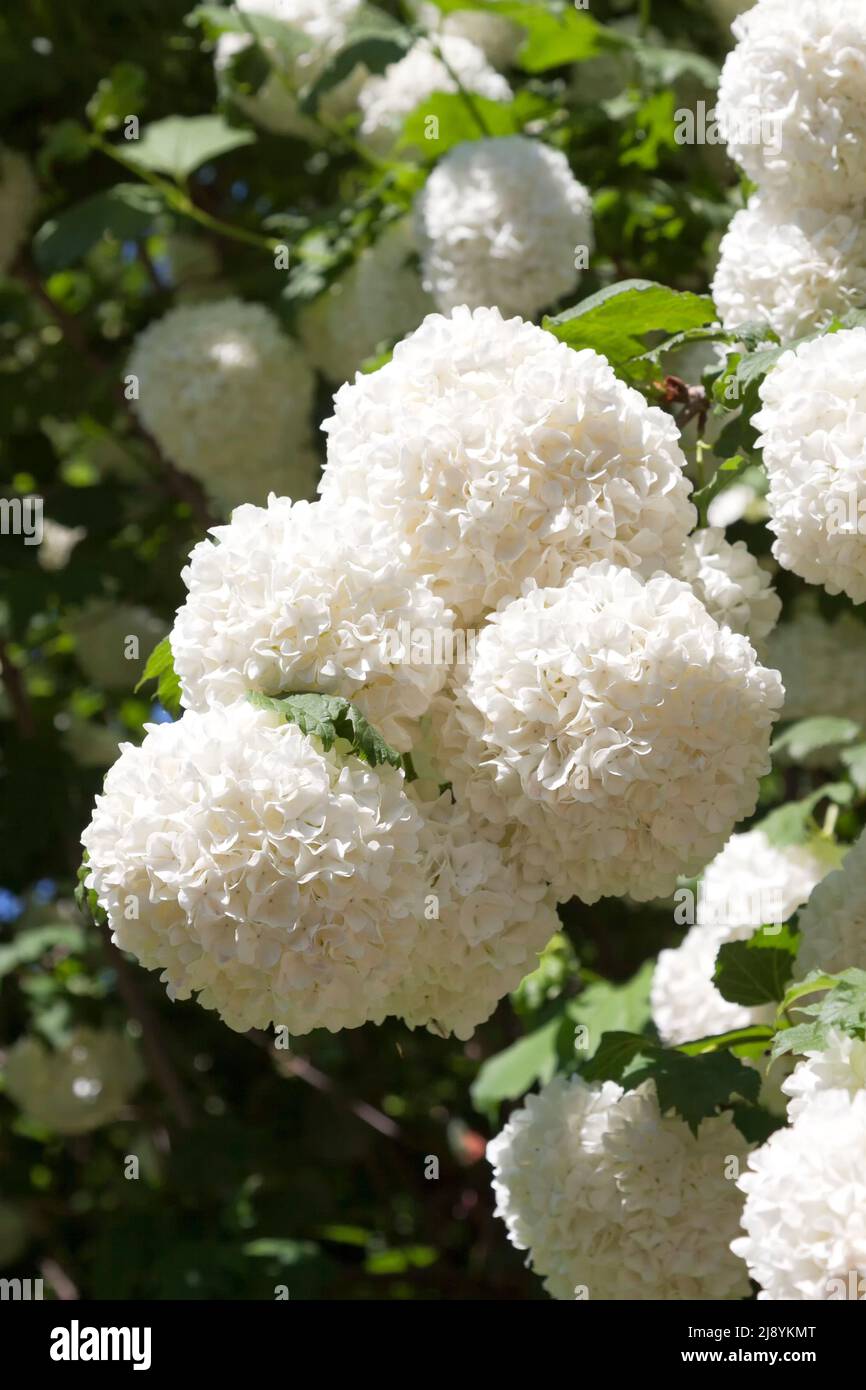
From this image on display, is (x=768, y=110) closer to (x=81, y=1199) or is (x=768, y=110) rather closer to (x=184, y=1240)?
(x=184, y=1240)

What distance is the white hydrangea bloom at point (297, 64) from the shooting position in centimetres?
387

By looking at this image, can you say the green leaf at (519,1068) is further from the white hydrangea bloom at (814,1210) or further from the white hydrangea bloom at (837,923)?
the white hydrangea bloom at (814,1210)

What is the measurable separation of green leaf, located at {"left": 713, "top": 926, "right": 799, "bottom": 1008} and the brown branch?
7.88ft

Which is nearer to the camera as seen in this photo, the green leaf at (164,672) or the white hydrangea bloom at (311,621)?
the white hydrangea bloom at (311,621)

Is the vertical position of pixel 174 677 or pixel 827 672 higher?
pixel 174 677

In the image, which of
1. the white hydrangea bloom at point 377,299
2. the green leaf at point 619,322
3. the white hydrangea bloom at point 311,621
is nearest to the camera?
the white hydrangea bloom at point 311,621

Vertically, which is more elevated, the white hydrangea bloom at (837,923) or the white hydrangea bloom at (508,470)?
the white hydrangea bloom at (508,470)

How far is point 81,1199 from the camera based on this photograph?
541cm

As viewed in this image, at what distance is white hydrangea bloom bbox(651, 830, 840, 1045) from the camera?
9.78 ft

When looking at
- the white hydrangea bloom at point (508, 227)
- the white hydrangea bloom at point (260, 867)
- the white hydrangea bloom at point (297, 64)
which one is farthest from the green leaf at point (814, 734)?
the white hydrangea bloom at point (297, 64)

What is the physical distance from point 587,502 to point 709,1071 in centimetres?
83

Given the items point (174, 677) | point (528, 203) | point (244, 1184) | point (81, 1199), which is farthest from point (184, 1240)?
point (528, 203)

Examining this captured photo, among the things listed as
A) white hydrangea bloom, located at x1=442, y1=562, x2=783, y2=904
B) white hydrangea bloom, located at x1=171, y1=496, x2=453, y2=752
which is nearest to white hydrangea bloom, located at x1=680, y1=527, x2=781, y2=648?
white hydrangea bloom, located at x1=442, y1=562, x2=783, y2=904

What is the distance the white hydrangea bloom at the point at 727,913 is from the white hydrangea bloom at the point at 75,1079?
2.26 metres
